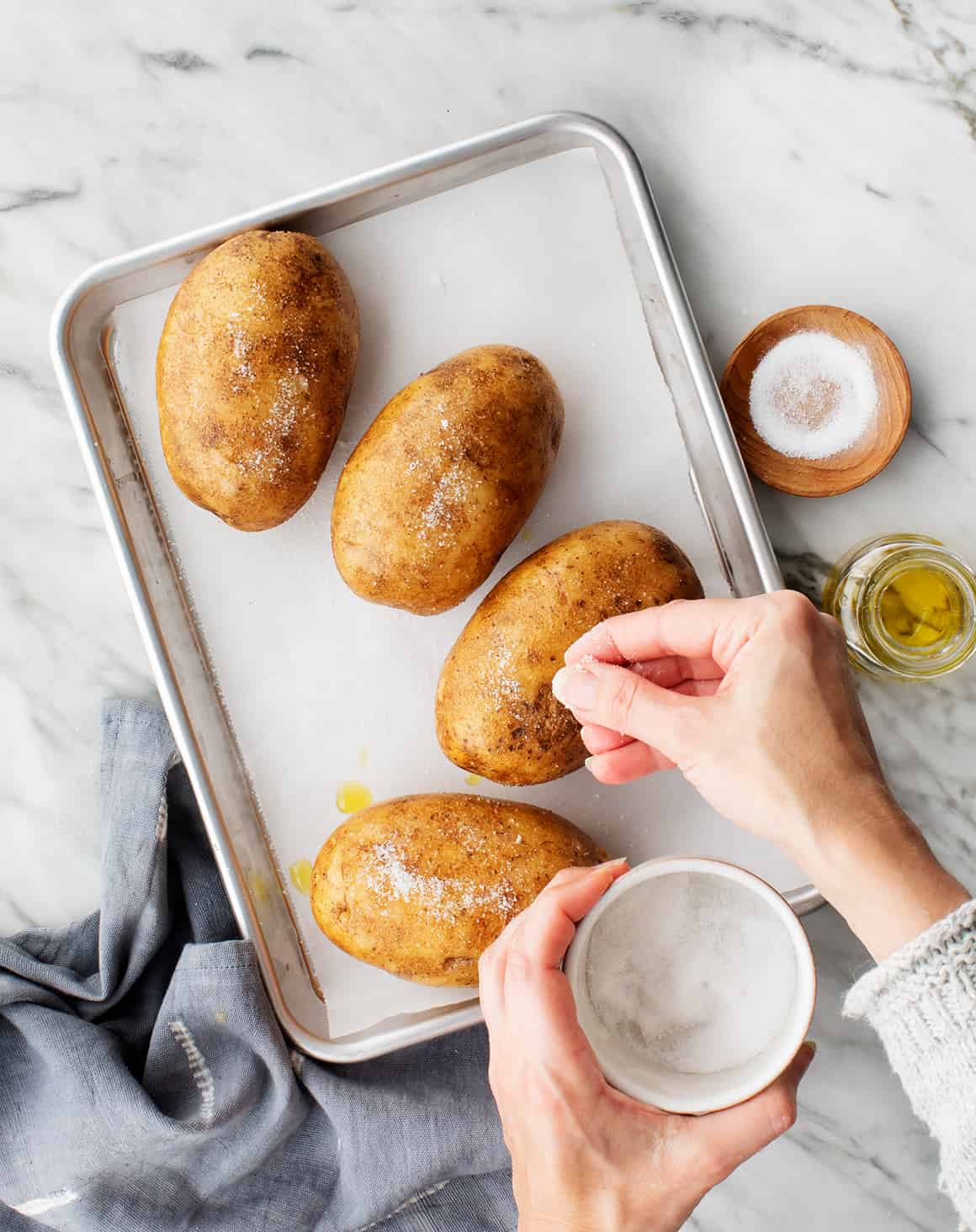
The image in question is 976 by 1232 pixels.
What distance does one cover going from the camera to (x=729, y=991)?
64 centimetres

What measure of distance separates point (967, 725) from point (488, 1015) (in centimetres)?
54

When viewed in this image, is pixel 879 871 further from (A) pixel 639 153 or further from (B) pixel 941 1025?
(A) pixel 639 153

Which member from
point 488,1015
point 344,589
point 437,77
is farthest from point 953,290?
point 488,1015

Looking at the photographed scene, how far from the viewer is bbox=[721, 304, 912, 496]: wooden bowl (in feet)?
3.01

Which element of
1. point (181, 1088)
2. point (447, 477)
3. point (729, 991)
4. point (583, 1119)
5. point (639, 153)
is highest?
point (639, 153)

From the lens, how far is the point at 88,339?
94 cm

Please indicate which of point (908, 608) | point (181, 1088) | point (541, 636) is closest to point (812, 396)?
point (908, 608)

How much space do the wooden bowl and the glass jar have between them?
7 cm

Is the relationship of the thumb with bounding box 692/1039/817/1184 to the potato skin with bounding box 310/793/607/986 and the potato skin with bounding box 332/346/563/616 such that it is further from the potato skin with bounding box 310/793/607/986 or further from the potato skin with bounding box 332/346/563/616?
the potato skin with bounding box 332/346/563/616

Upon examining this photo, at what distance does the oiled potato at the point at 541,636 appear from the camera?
799 millimetres

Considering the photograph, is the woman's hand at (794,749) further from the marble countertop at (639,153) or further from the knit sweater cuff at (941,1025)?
the marble countertop at (639,153)

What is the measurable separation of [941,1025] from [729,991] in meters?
0.14

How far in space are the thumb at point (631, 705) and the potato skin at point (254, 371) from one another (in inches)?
11.5

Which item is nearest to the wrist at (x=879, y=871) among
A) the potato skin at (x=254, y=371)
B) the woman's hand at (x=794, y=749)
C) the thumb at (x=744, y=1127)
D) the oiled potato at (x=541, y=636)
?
the woman's hand at (x=794, y=749)
